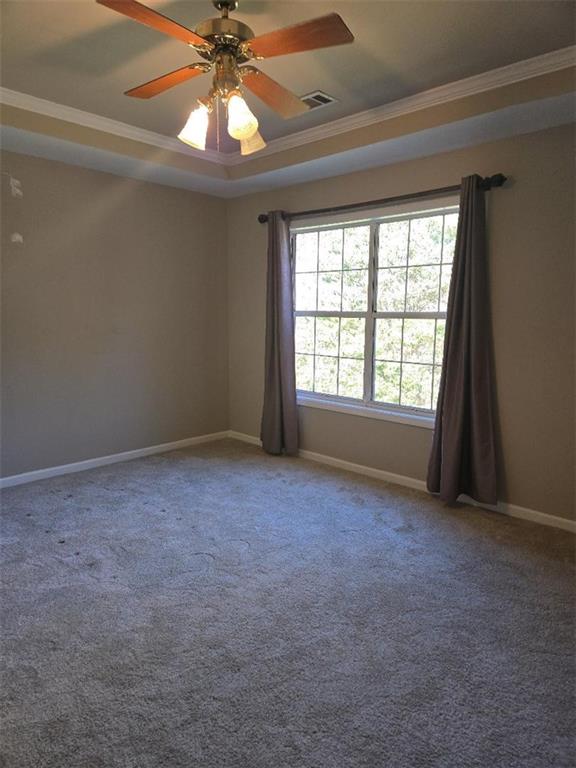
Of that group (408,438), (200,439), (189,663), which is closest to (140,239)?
(200,439)

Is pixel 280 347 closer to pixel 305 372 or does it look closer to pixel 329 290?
pixel 305 372

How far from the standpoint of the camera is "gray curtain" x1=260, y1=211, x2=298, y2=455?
14.9ft

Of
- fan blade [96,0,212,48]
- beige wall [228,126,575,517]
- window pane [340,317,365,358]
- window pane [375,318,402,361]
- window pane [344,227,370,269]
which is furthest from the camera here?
window pane [340,317,365,358]

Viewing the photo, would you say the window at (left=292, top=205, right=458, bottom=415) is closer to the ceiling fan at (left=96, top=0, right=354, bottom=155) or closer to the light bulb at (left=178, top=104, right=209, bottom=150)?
the ceiling fan at (left=96, top=0, right=354, bottom=155)

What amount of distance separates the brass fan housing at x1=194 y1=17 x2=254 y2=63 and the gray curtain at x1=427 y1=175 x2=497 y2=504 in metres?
1.86

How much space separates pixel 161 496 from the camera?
3.70 meters

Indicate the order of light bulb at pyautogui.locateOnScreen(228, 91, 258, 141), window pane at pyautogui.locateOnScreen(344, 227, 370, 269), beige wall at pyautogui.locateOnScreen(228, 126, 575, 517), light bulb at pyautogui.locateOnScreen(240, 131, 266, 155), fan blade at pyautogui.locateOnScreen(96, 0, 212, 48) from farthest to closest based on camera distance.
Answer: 1. window pane at pyautogui.locateOnScreen(344, 227, 370, 269)
2. beige wall at pyautogui.locateOnScreen(228, 126, 575, 517)
3. light bulb at pyautogui.locateOnScreen(240, 131, 266, 155)
4. light bulb at pyautogui.locateOnScreen(228, 91, 258, 141)
5. fan blade at pyautogui.locateOnScreen(96, 0, 212, 48)

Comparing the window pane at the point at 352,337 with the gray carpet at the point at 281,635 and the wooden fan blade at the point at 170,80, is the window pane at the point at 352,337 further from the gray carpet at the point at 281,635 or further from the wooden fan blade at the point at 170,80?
the wooden fan blade at the point at 170,80

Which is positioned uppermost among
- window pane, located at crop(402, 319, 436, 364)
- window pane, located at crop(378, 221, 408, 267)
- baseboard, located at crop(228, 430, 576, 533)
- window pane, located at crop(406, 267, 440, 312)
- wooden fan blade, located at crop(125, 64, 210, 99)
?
wooden fan blade, located at crop(125, 64, 210, 99)

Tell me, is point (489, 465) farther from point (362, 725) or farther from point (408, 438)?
point (362, 725)

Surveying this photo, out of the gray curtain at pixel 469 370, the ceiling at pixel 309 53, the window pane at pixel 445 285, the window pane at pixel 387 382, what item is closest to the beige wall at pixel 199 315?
the gray curtain at pixel 469 370

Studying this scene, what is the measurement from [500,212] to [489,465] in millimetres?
1689

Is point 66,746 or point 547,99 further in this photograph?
point 547,99

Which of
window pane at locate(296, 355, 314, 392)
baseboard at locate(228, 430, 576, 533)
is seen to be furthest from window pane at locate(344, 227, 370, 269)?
baseboard at locate(228, 430, 576, 533)
